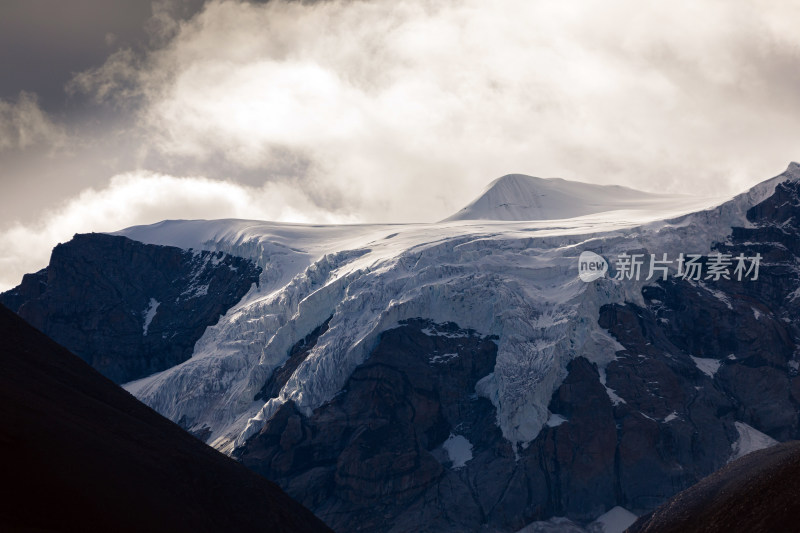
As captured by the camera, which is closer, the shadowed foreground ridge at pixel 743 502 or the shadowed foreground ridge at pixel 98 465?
the shadowed foreground ridge at pixel 98 465

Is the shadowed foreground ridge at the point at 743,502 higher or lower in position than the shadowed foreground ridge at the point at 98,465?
lower

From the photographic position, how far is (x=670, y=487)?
199500 mm

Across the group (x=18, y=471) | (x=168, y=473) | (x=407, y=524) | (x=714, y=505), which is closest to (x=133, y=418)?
(x=168, y=473)

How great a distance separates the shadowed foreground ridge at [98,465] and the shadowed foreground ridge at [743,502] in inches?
1693

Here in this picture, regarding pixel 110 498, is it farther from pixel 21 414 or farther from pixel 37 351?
pixel 37 351

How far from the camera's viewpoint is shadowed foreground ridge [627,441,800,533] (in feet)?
359

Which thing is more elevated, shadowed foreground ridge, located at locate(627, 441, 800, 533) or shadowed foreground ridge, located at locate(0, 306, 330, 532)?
shadowed foreground ridge, located at locate(0, 306, 330, 532)

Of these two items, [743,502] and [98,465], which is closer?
[98,465]

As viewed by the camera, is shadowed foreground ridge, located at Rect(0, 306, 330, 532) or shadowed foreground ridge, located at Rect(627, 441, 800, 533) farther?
shadowed foreground ridge, located at Rect(627, 441, 800, 533)

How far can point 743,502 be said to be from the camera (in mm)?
117375

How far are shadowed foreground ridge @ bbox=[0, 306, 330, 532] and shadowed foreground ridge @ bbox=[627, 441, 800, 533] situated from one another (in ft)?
141

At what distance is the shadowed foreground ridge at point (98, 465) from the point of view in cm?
9306

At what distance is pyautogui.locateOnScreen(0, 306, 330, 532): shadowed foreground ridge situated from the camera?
305 feet

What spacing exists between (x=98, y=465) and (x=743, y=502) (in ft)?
215
